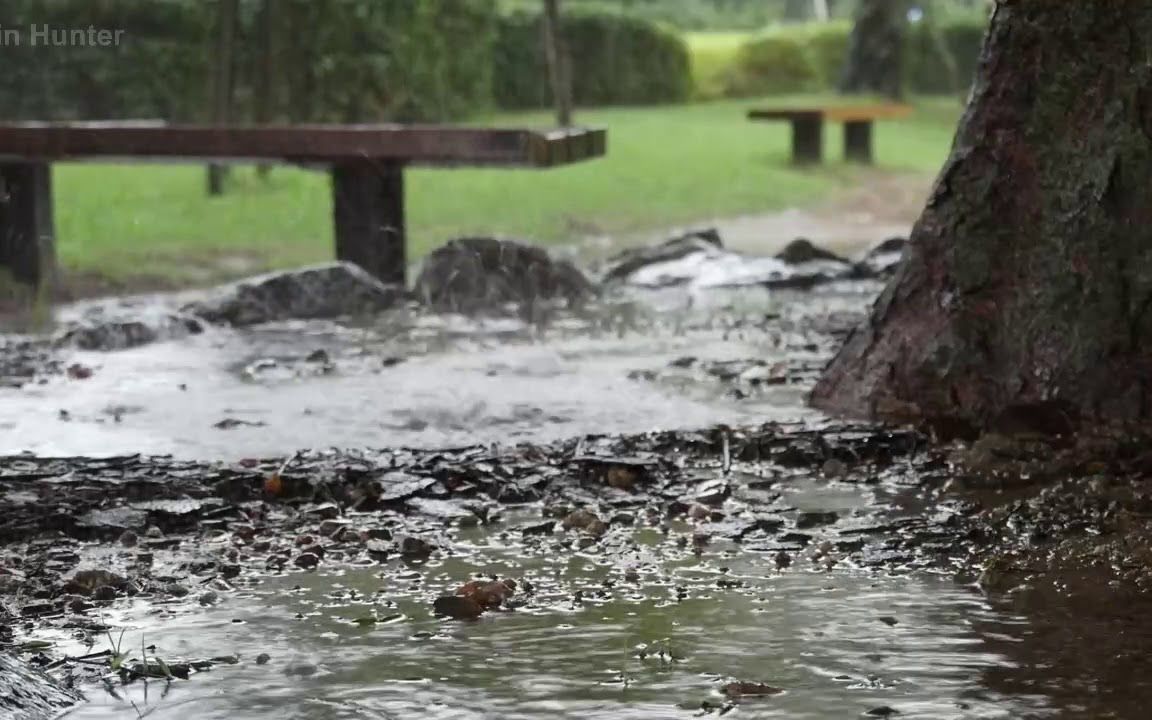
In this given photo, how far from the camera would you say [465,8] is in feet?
77.9

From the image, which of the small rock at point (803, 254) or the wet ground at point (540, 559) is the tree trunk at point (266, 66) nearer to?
the small rock at point (803, 254)

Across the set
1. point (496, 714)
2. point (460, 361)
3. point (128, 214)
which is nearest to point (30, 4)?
point (128, 214)

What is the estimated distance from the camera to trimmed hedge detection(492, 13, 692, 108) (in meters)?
27.2

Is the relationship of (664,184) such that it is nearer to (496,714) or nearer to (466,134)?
(466,134)

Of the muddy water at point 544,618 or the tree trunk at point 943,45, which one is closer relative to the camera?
the muddy water at point 544,618

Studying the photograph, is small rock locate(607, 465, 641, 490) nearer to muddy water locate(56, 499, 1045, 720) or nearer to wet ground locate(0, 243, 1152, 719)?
wet ground locate(0, 243, 1152, 719)

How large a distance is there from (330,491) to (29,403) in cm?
218

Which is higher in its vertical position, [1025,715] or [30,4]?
[30,4]

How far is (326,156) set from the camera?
9773mm

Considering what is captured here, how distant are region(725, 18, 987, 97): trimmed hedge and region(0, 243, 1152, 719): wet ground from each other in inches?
1145

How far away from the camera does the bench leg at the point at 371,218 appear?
10.2 meters

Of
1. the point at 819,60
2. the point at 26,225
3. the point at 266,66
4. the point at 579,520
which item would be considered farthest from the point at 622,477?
the point at 819,60

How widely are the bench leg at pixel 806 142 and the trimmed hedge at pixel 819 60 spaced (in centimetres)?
1366

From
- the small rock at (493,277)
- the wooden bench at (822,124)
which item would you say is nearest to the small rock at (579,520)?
the small rock at (493,277)
